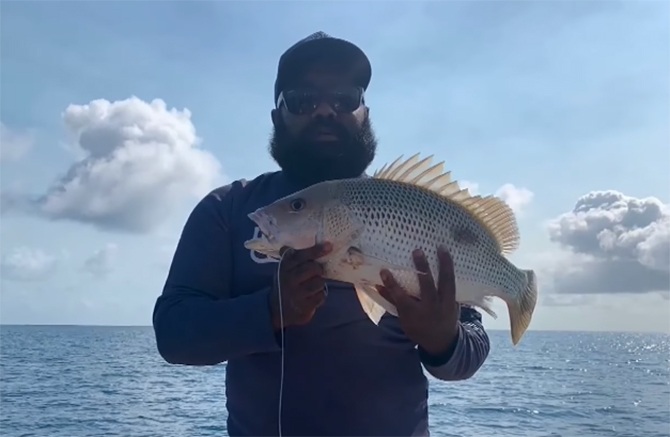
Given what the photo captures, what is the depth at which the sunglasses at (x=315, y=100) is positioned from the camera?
3672 mm

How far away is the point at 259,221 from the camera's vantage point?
293 centimetres

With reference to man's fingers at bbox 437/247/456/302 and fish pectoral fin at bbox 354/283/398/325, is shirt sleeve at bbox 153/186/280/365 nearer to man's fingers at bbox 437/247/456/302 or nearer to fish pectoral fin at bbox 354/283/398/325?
fish pectoral fin at bbox 354/283/398/325

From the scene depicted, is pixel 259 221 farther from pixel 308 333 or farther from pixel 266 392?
pixel 266 392

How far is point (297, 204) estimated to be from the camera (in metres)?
2.96

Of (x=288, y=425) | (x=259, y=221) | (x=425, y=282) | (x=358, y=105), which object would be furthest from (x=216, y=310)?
(x=358, y=105)

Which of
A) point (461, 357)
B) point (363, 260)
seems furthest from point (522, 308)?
point (363, 260)

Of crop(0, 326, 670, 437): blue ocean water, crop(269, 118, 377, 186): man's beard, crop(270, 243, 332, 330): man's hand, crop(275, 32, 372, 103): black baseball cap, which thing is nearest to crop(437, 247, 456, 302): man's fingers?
crop(270, 243, 332, 330): man's hand

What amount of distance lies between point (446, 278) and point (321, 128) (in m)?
1.24

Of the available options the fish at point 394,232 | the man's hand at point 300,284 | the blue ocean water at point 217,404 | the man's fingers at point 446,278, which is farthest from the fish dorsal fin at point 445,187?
the blue ocean water at point 217,404

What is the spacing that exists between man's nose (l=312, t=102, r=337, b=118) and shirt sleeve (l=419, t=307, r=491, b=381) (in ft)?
4.44

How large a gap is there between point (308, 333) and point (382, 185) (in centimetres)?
78

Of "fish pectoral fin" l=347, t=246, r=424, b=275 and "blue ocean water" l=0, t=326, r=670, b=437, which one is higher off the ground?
"fish pectoral fin" l=347, t=246, r=424, b=275

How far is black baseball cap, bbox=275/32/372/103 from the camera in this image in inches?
148

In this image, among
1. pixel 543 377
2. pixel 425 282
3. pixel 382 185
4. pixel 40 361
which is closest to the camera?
pixel 425 282
